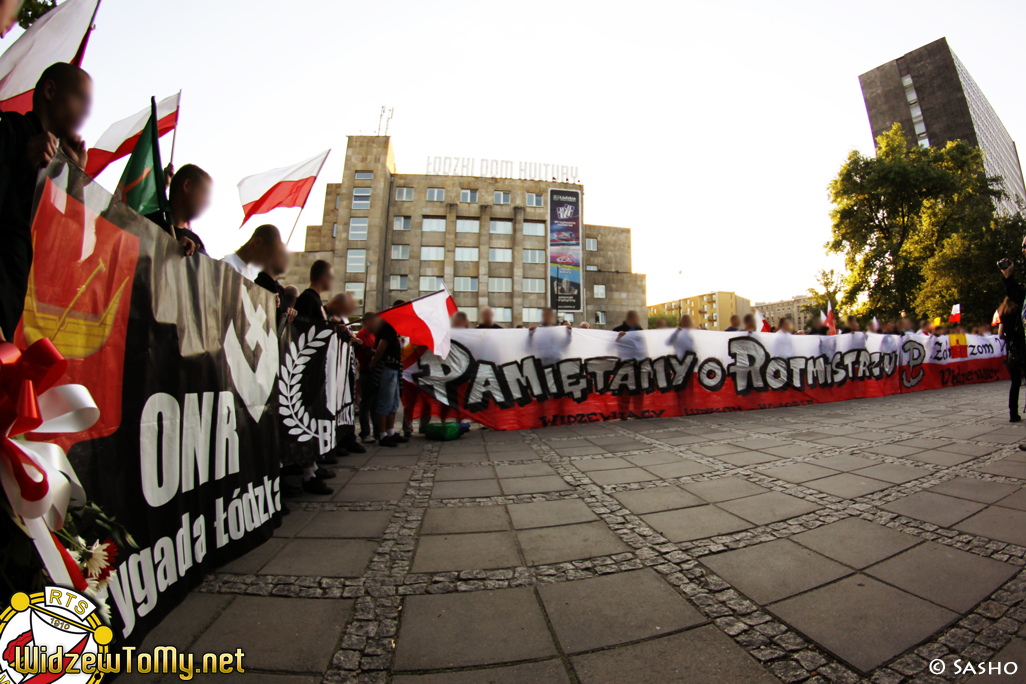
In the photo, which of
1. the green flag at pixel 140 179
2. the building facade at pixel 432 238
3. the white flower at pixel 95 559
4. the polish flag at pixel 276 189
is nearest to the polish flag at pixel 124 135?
the polish flag at pixel 276 189

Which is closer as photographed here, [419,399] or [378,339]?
[378,339]

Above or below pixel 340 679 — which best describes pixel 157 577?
above

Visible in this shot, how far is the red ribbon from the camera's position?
102 cm

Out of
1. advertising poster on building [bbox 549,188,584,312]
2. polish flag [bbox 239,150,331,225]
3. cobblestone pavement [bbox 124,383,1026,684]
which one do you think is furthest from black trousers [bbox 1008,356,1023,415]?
advertising poster on building [bbox 549,188,584,312]

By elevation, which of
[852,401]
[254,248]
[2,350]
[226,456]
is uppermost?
[254,248]

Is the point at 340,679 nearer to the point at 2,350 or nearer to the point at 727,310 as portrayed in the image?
the point at 2,350

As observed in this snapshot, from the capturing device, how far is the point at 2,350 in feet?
3.46

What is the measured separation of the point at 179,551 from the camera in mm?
1923

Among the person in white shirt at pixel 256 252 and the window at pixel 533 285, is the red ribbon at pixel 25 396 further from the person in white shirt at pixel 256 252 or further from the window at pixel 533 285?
the window at pixel 533 285

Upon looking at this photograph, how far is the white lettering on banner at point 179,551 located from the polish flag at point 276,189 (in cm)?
284

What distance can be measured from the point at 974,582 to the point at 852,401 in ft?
31.2

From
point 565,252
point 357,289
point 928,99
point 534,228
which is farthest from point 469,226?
point 928,99

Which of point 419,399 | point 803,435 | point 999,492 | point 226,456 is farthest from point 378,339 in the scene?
point 999,492

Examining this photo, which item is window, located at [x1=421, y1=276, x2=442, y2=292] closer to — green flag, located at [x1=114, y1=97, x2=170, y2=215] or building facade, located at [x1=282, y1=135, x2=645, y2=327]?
building facade, located at [x1=282, y1=135, x2=645, y2=327]
